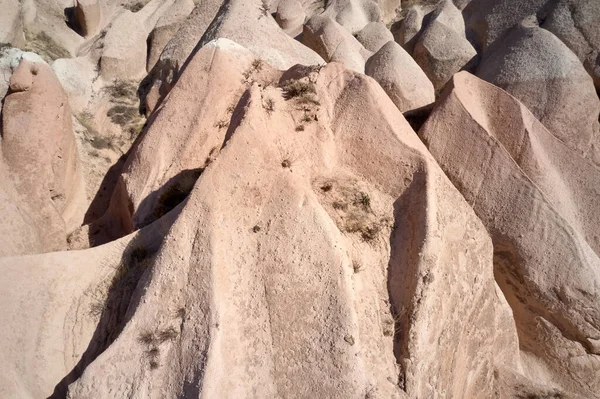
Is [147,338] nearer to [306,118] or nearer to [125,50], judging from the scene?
[306,118]

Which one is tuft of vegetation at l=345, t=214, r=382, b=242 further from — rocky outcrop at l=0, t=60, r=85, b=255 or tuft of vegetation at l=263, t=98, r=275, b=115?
rocky outcrop at l=0, t=60, r=85, b=255

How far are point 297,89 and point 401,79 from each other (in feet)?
9.05

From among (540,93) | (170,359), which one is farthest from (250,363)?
(540,93)

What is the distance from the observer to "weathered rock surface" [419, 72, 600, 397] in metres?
4.51

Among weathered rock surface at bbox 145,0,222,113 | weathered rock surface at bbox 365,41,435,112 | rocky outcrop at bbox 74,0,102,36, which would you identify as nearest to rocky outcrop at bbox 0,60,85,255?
weathered rock surface at bbox 145,0,222,113

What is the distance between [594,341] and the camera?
178 inches

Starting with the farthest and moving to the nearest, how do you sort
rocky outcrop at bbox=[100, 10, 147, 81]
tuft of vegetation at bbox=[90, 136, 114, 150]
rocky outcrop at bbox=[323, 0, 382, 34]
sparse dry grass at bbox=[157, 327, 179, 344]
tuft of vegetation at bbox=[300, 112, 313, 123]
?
rocky outcrop at bbox=[323, 0, 382, 34] → rocky outcrop at bbox=[100, 10, 147, 81] → tuft of vegetation at bbox=[90, 136, 114, 150] → tuft of vegetation at bbox=[300, 112, 313, 123] → sparse dry grass at bbox=[157, 327, 179, 344]

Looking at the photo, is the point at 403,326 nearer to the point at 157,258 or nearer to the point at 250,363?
the point at 250,363

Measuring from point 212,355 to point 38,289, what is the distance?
208 centimetres

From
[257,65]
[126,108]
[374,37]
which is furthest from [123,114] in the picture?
[374,37]

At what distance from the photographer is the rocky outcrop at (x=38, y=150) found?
5.80 meters

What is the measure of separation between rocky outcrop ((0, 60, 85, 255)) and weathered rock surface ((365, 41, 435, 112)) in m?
4.82

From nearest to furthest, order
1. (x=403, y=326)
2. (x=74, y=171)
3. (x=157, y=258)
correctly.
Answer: (x=403, y=326), (x=157, y=258), (x=74, y=171)

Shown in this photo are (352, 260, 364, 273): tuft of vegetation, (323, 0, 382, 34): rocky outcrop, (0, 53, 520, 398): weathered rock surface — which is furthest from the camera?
(323, 0, 382, 34): rocky outcrop
